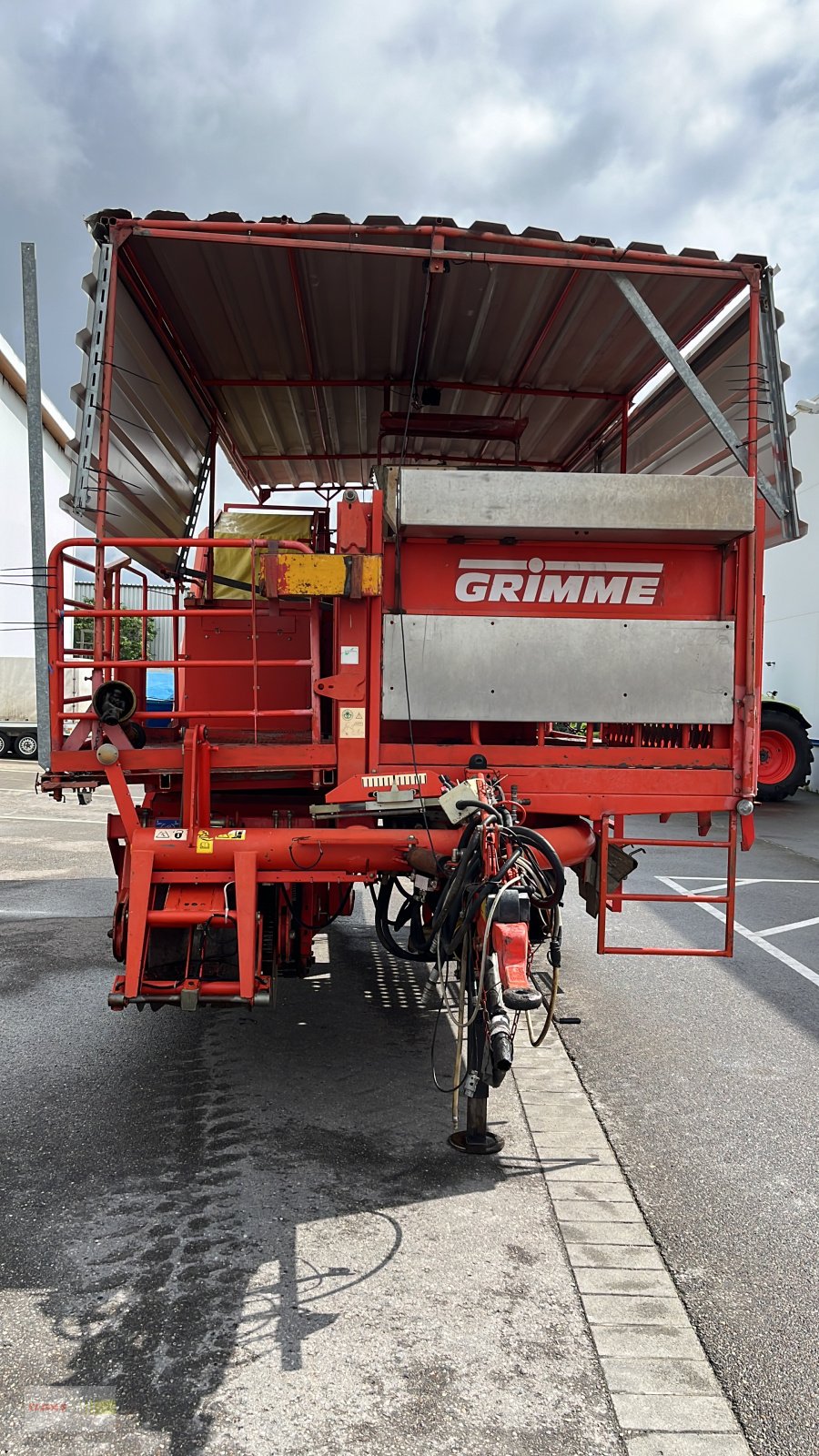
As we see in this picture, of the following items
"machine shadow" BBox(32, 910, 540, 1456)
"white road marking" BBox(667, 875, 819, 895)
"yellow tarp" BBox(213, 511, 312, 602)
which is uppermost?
"yellow tarp" BBox(213, 511, 312, 602)

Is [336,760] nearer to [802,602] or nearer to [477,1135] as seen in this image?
[477,1135]

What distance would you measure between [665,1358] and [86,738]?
129 inches

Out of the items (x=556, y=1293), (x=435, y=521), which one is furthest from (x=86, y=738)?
(x=556, y=1293)

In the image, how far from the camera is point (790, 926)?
8.53m

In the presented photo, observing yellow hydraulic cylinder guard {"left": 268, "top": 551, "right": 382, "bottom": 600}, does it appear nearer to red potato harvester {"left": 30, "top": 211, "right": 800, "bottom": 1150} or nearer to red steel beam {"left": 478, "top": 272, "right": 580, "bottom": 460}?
red potato harvester {"left": 30, "top": 211, "right": 800, "bottom": 1150}

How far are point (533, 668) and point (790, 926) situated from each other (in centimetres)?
543

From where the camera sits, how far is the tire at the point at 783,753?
16.1 meters

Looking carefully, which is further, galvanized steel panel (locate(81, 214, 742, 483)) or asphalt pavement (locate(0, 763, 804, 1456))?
galvanized steel panel (locate(81, 214, 742, 483))

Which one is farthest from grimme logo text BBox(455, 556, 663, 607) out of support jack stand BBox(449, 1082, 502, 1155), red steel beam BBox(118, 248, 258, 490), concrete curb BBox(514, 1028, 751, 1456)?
concrete curb BBox(514, 1028, 751, 1456)

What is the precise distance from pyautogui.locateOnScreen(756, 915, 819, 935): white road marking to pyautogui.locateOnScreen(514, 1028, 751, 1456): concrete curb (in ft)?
13.9

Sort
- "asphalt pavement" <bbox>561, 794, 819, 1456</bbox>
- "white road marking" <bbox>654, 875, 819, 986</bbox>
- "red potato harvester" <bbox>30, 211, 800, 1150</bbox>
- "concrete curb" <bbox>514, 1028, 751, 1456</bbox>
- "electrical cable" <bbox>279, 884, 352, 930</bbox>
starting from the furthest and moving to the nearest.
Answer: "white road marking" <bbox>654, 875, 819, 986</bbox>, "electrical cable" <bbox>279, 884, 352, 930</bbox>, "red potato harvester" <bbox>30, 211, 800, 1150</bbox>, "asphalt pavement" <bbox>561, 794, 819, 1456</bbox>, "concrete curb" <bbox>514, 1028, 751, 1456</bbox>

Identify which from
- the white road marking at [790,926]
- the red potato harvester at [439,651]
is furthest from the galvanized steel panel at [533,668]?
the white road marking at [790,926]

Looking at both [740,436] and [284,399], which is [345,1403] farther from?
[284,399]

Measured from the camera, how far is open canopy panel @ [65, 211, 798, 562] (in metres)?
4.36
